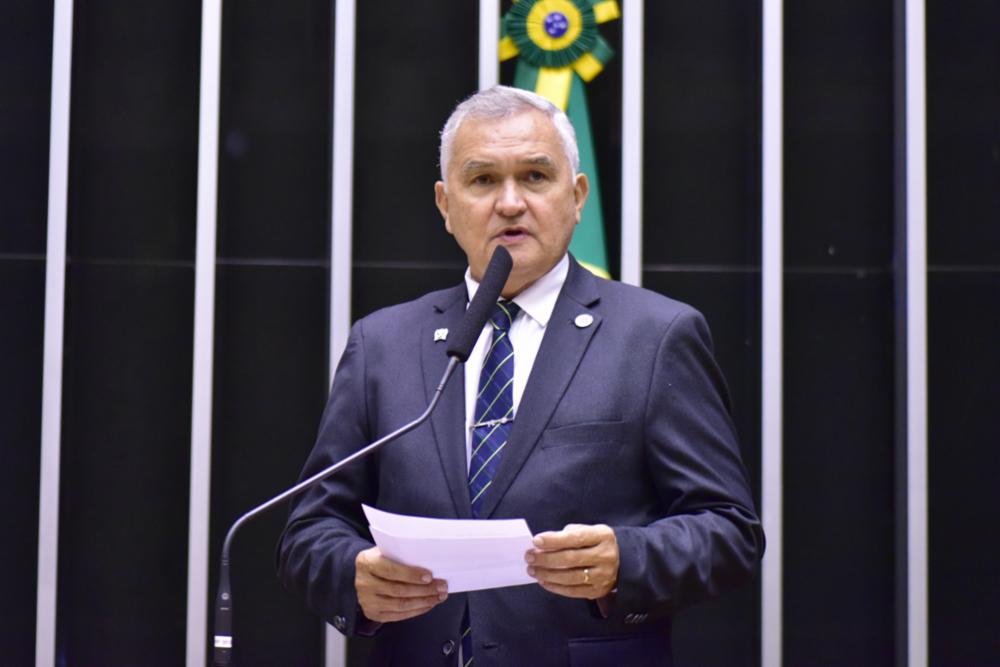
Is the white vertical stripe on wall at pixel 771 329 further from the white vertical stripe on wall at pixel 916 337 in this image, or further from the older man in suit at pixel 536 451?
the older man in suit at pixel 536 451

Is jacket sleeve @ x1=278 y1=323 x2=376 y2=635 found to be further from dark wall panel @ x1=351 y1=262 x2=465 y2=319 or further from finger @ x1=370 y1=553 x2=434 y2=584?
dark wall panel @ x1=351 y1=262 x2=465 y2=319

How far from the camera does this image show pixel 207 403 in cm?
416

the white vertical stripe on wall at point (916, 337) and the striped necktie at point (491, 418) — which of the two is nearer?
the striped necktie at point (491, 418)

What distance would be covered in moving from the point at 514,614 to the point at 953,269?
282 cm

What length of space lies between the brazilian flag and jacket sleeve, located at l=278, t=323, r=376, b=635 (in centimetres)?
205

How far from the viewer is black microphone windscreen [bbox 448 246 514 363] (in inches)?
74.6

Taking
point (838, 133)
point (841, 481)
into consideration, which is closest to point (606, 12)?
point (838, 133)

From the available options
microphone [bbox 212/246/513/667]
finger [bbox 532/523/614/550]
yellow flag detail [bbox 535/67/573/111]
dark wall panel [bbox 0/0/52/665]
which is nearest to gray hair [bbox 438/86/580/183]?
microphone [bbox 212/246/513/667]

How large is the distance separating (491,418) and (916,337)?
2.47 meters

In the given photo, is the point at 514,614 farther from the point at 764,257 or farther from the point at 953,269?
the point at 953,269

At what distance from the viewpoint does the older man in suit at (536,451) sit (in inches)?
77.5

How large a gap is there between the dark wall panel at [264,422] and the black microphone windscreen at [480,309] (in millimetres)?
2345

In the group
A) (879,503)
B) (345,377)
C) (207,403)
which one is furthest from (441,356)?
(879,503)

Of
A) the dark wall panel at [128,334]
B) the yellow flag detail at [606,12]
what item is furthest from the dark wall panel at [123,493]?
the yellow flag detail at [606,12]
